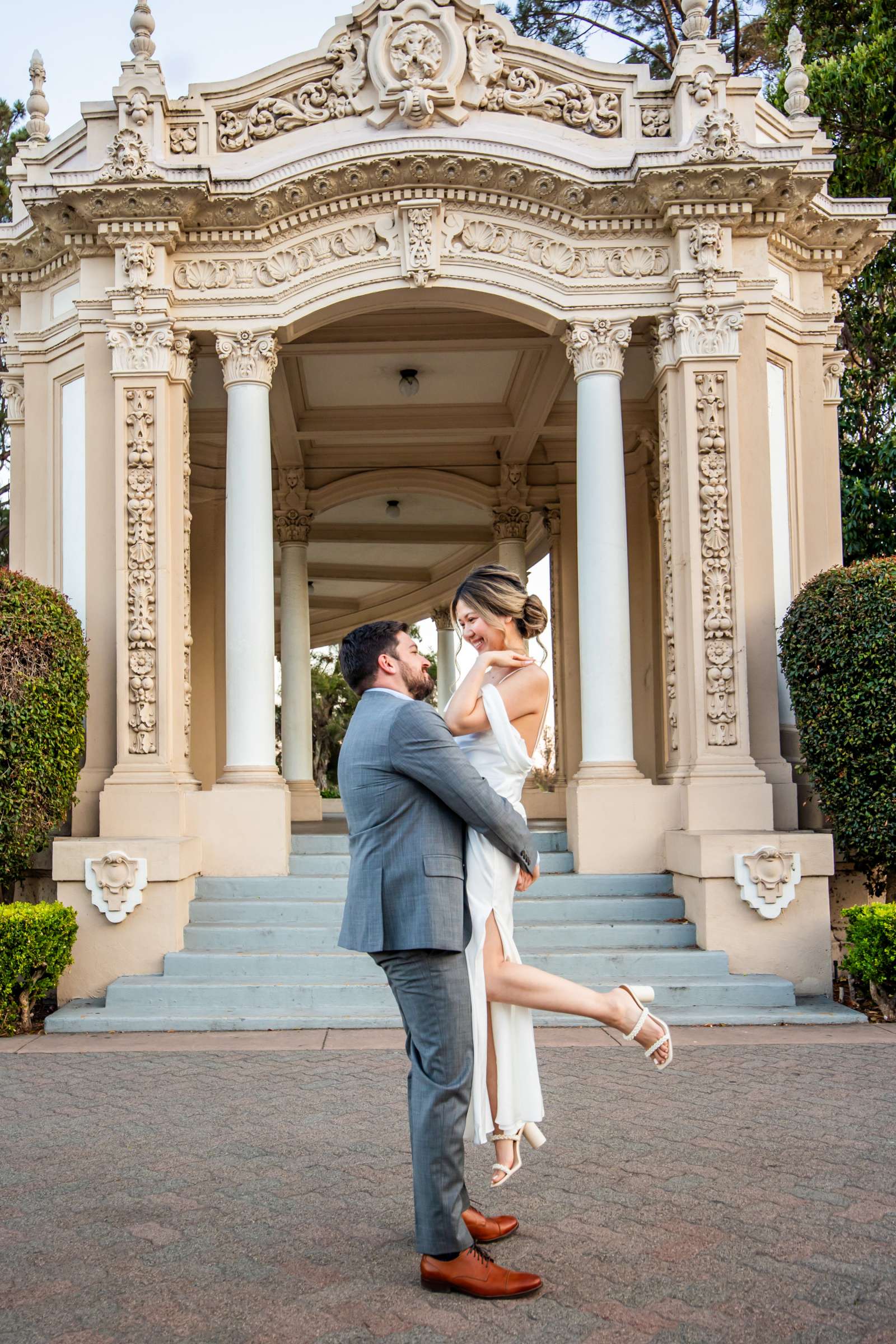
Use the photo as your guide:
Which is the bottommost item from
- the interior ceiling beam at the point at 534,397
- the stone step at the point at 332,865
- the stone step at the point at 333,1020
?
the stone step at the point at 333,1020

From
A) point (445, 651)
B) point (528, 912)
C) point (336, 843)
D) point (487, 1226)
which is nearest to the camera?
point (487, 1226)

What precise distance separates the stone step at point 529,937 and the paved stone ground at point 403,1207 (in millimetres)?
1713

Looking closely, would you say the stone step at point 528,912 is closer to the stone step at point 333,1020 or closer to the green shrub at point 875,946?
the stone step at point 333,1020

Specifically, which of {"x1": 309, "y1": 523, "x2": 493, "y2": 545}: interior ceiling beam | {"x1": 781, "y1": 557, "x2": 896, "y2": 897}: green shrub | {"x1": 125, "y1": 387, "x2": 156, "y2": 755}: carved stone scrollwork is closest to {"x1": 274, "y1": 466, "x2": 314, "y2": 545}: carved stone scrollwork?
{"x1": 309, "y1": 523, "x2": 493, "y2": 545}: interior ceiling beam

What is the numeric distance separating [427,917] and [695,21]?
800 cm

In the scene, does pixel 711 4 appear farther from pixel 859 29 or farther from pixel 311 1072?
pixel 311 1072

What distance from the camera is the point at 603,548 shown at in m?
9.03

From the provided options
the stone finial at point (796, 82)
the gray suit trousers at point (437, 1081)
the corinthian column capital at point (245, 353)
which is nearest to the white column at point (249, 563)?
the corinthian column capital at point (245, 353)

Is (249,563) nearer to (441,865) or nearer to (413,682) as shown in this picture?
(413,682)

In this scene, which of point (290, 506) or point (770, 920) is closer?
point (770, 920)

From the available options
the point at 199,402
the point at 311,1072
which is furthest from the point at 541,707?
the point at 199,402

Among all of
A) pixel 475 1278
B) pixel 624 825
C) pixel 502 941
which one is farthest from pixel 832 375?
pixel 475 1278

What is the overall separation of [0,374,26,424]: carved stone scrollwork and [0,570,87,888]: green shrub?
9.57ft

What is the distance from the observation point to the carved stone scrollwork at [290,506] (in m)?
13.7
